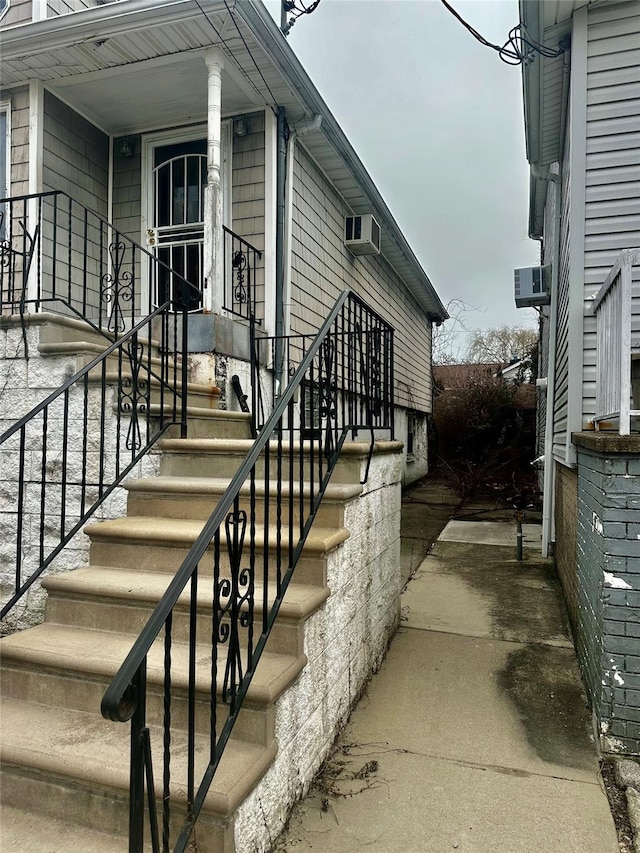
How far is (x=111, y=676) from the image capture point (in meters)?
1.92

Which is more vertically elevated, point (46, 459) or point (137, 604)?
point (46, 459)

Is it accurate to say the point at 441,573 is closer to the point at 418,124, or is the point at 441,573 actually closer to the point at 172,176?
the point at 172,176

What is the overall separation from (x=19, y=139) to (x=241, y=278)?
8.71 feet

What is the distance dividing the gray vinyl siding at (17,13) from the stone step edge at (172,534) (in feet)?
18.3

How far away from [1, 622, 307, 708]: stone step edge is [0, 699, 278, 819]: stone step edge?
0.51 feet

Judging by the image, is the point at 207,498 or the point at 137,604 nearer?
A: the point at 137,604

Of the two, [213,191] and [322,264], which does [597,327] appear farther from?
[322,264]

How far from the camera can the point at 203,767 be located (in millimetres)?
1638

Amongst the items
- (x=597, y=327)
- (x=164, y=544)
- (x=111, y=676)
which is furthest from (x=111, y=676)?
(x=597, y=327)

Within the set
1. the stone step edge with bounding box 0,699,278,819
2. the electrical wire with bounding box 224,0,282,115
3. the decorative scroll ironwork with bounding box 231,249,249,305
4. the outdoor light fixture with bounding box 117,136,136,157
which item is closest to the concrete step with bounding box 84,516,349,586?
the stone step edge with bounding box 0,699,278,819

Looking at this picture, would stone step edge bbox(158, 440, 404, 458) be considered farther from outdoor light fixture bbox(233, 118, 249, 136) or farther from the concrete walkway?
outdoor light fixture bbox(233, 118, 249, 136)

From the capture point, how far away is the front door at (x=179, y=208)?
19.2 feet

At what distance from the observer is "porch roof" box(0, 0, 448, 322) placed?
4434 mm

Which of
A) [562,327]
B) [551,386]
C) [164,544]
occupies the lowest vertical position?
[164,544]
